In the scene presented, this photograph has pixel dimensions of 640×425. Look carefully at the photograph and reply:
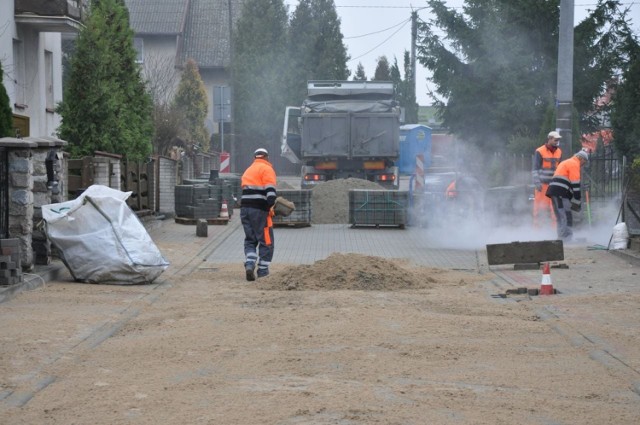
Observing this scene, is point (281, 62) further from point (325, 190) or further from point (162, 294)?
point (162, 294)

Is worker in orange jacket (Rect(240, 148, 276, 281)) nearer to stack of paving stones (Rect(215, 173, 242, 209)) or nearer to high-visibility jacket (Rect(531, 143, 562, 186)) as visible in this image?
high-visibility jacket (Rect(531, 143, 562, 186))

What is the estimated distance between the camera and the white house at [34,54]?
26.9 meters

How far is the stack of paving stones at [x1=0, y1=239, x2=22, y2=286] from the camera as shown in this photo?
1355 centimetres

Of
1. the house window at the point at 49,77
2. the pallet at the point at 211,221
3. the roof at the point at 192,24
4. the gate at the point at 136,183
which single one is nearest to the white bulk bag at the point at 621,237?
the gate at the point at 136,183

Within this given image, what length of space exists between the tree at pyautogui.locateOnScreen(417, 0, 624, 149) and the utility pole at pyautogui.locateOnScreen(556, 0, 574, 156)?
15132mm

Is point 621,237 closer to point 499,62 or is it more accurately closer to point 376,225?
point 376,225

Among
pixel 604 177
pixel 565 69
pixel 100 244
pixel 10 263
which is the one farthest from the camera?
pixel 604 177

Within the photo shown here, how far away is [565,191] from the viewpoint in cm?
2055

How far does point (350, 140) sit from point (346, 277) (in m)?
18.7

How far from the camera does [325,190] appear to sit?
99.0ft

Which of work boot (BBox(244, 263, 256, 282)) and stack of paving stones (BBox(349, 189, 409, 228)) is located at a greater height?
stack of paving stones (BBox(349, 189, 409, 228))

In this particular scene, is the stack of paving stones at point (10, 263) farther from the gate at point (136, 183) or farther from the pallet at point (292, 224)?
the pallet at point (292, 224)

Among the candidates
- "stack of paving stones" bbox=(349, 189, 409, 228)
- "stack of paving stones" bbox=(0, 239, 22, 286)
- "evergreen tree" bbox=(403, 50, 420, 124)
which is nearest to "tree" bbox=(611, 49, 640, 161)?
"stack of paving stones" bbox=(349, 189, 409, 228)

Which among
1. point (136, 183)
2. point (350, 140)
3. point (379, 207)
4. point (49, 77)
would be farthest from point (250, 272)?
point (350, 140)
